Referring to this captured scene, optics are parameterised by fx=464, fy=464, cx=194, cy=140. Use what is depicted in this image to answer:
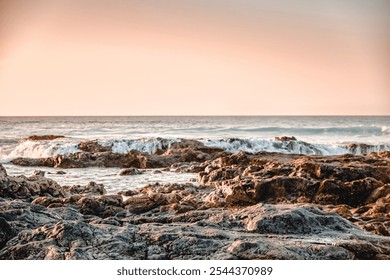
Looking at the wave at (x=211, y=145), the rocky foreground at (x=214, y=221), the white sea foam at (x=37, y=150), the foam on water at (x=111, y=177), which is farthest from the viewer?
the wave at (x=211, y=145)

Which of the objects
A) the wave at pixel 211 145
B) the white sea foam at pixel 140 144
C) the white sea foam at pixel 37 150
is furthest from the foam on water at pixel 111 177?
the white sea foam at pixel 140 144

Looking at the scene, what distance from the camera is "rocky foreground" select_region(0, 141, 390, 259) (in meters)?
2.86

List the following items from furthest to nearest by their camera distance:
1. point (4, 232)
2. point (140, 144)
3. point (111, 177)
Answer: point (140, 144), point (111, 177), point (4, 232)

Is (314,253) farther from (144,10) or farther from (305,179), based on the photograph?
(144,10)

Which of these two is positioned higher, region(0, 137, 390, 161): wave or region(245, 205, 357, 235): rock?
region(245, 205, 357, 235): rock

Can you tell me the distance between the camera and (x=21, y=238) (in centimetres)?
295

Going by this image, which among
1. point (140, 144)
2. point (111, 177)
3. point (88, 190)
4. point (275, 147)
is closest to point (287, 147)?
point (275, 147)

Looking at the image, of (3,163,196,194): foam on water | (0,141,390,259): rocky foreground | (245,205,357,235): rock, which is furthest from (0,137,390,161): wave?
(245,205,357,235): rock

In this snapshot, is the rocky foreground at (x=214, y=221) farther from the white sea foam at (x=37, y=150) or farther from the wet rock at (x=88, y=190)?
the white sea foam at (x=37, y=150)

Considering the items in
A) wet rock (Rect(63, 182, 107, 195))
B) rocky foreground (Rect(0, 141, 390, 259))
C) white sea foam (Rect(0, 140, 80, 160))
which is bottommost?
white sea foam (Rect(0, 140, 80, 160))

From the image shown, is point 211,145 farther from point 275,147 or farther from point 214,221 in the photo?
point 214,221

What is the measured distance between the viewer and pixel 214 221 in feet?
11.7

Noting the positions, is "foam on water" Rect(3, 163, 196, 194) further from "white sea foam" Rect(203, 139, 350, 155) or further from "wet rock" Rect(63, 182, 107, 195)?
"white sea foam" Rect(203, 139, 350, 155)

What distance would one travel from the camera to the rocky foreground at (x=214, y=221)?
9.37 feet
